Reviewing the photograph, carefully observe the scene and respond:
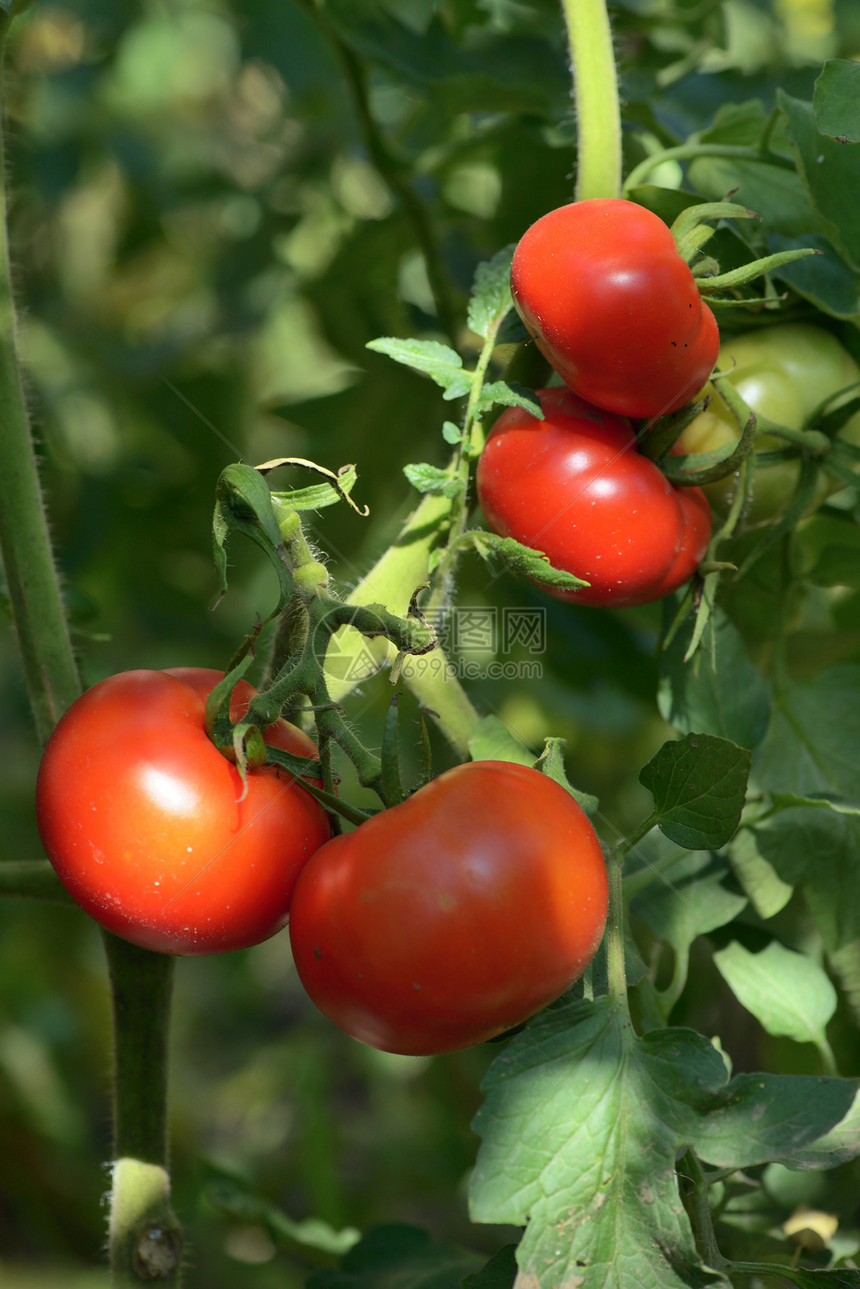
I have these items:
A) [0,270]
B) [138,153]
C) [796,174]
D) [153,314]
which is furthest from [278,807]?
[153,314]

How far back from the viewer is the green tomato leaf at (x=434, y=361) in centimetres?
56

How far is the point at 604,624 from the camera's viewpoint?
3.01 feet

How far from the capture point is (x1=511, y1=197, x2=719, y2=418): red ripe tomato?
1.59 ft

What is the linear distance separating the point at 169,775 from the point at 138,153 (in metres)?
1.01

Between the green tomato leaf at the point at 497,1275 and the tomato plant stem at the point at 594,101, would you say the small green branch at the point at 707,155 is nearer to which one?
the tomato plant stem at the point at 594,101

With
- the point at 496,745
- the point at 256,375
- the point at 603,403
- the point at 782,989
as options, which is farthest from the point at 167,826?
the point at 256,375

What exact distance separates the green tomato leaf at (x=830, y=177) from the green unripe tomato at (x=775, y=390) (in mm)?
59

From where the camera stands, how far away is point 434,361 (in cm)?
56

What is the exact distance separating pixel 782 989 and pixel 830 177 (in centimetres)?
45

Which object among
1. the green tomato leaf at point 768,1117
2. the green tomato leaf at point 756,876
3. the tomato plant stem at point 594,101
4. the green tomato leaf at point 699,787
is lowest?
the green tomato leaf at point 756,876

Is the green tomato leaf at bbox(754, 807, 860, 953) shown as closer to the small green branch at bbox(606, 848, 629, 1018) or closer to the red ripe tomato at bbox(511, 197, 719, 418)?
the small green branch at bbox(606, 848, 629, 1018)

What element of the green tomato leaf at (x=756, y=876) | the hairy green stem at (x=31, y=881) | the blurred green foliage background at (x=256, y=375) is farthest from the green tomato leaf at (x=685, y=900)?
the hairy green stem at (x=31, y=881)

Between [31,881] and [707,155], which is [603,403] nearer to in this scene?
[707,155]

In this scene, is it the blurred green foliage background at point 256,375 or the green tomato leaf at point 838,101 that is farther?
the blurred green foliage background at point 256,375
